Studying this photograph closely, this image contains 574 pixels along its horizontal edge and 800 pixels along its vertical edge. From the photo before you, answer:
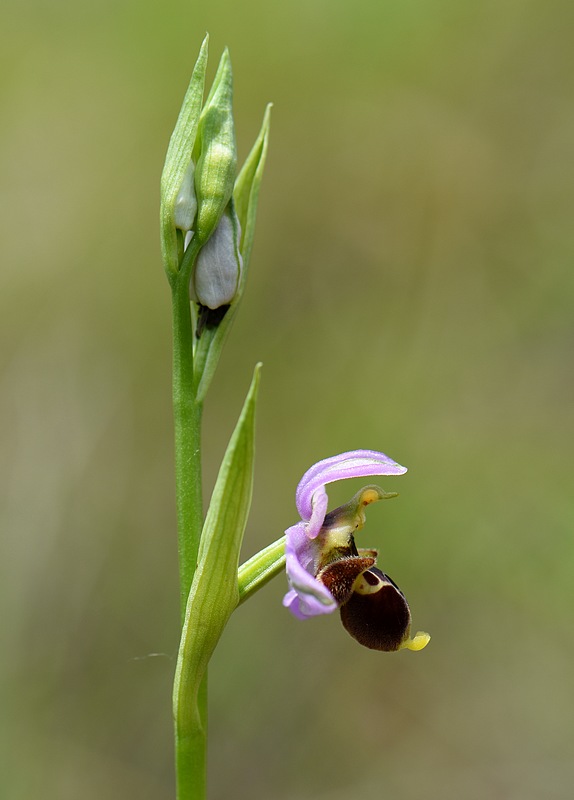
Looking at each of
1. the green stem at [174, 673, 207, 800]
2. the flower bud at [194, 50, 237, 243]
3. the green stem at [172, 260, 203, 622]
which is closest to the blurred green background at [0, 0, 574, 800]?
the green stem at [174, 673, 207, 800]

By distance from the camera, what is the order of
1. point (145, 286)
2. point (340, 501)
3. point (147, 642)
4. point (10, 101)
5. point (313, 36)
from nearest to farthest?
point (147, 642) → point (340, 501) → point (145, 286) → point (10, 101) → point (313, 36)

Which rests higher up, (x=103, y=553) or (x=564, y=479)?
(x=564, y=479)

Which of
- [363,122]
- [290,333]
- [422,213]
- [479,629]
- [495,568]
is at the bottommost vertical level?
[479,629]

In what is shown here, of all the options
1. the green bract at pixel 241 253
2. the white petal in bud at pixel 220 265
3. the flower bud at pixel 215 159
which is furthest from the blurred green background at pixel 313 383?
the flower bud at pixel 215 159

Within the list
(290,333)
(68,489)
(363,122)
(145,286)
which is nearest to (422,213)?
(363,122)

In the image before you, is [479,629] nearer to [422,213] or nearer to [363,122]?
[422,213]
